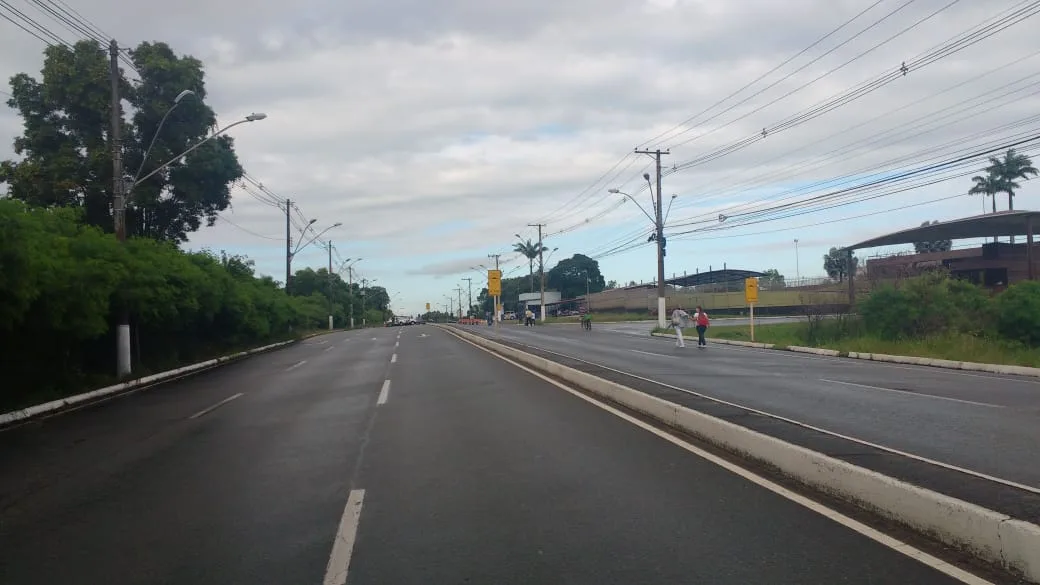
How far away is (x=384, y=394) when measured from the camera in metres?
16.5

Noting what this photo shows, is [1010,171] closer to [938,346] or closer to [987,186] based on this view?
[987,186]

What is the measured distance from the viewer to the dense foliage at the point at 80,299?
14195 millimetres

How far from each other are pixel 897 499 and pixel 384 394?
38.6 feet

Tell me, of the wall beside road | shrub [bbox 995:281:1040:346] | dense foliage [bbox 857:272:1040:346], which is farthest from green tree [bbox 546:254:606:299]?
shrub [bbox 995:281:1040:346]

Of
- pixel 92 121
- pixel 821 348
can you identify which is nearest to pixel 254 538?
pixel 821 348

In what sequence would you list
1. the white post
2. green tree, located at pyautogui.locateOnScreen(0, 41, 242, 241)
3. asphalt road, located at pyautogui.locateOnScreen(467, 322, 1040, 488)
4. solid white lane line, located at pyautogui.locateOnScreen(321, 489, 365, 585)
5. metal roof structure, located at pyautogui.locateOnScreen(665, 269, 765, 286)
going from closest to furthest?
solid white lane line, located at pyautogui.locateOnScreen(321, 489, 365, 585) → asphalt road, located at pyautogui.locateOnScreen(467, 322, 1040, 488) → the white post → green tree, located at pyautogui.locateOnScreen(0, 41, 242, 241) → metal roof structure, located at pyautogui.locateOnScreen(665, 269, 765, 286)

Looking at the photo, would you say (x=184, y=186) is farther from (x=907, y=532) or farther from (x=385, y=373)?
(x=907, y=532)

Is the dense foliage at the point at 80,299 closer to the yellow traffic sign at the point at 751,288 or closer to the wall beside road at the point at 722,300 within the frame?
the yellow traffic sign at the point at 751,288

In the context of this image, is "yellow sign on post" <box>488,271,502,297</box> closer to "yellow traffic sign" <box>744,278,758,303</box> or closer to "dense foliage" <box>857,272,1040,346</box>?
"yellow traffic sign" <box>744,278,758,303</box>

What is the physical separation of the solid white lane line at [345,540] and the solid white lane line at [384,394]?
7.33m

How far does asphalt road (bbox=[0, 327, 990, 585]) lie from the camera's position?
17.9 feet

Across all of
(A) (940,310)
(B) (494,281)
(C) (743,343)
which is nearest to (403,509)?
(A) (940,310)

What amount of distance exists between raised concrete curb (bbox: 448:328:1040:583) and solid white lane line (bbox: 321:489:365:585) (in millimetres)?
4109

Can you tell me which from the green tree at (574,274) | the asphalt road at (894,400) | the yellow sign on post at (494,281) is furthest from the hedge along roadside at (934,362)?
the green tree at (574,274)
